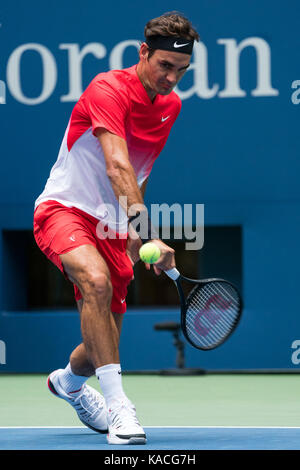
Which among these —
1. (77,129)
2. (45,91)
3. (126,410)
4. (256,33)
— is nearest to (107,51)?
(45,91)

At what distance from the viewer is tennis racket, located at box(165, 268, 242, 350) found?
3943 millimetres

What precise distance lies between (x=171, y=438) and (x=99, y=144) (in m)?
1.25

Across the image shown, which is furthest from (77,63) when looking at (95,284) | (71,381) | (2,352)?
(95,284)

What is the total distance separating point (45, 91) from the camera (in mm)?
7684

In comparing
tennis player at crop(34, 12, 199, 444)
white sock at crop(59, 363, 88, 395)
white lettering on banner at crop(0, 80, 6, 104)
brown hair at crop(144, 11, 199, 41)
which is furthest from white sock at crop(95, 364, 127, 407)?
white lettering on banner at crop(0, 80, 6, 104)

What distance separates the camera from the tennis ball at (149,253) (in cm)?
359

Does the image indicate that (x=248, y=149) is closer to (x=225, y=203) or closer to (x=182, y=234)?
(x=225, y=203)

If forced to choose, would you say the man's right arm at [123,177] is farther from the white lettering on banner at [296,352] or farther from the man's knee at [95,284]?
the white lettering on banner at [296,352]

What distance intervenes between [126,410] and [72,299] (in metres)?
5.88

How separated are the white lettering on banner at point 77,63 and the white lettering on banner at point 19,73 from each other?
138mm

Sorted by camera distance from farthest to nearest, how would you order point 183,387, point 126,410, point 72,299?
1. point 72,299
2. point 183,387
3. point 126,410

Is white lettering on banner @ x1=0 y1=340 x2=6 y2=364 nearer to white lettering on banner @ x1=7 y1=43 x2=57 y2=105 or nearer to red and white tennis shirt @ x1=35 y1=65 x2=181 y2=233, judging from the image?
white lettering on banner @ x1=7 y1=43 x2=57 y2=105

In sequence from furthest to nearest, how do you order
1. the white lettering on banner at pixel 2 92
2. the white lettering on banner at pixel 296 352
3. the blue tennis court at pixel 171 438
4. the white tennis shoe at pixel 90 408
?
1. the white lettering on banner at pixel 2 92
2. the white lettering on banner at pixel 296 352
3. the white tennis shoe at pixel 90 408
4. the blue tennis court at pixel 171 438

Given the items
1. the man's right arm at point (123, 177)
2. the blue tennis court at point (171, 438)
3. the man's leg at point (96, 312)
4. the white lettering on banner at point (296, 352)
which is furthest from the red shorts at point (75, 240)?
the white lettering on banner at point (296, 352)
